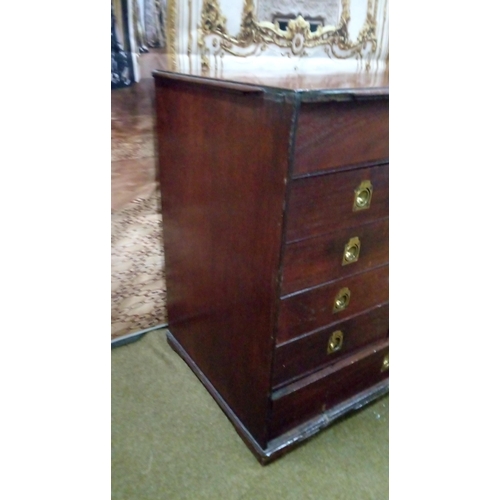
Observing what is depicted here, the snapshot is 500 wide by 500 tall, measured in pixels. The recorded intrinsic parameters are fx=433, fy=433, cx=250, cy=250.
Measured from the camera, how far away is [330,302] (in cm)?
102

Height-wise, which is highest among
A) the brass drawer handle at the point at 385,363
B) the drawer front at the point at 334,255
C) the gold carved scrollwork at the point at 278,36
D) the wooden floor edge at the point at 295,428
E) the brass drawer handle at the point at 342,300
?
the gold carved scrollwork at the point at 278,36

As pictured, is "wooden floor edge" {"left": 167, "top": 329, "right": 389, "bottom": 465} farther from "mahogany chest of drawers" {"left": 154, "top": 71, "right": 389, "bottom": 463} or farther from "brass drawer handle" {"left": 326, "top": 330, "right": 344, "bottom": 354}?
"brass drawer handle" {"left": 326, "top": 330, "right": 344, "bottom": 354}

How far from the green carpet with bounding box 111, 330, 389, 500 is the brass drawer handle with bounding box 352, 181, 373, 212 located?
2.17 ft

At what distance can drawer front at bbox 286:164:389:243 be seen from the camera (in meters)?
0.82

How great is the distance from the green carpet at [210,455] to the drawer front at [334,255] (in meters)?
0.50

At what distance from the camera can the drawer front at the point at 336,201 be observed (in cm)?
82

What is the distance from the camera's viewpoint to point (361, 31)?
1.46m

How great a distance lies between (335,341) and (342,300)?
124 mm

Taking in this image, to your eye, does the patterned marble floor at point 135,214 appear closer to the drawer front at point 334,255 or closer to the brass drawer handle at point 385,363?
the drawer front at point 334,255

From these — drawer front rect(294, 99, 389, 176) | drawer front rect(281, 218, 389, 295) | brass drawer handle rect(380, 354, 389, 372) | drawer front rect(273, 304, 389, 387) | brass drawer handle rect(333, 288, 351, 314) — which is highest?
drawer front rect(294, 99, 389, 176)

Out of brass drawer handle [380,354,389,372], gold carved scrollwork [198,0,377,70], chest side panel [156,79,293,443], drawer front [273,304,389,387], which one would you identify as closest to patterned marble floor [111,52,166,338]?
chest side panel [156,79,293,443]

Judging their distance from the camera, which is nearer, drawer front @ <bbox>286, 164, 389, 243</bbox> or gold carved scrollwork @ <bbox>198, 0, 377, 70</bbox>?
drawer front @ <bbox>286, 164, 389, 243</bbox>

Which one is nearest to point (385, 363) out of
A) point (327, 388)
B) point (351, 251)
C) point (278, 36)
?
point (327, 388)

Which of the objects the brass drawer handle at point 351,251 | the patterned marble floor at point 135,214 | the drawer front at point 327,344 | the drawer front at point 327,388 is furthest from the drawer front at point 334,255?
the patterned marble floor at point 135,214
